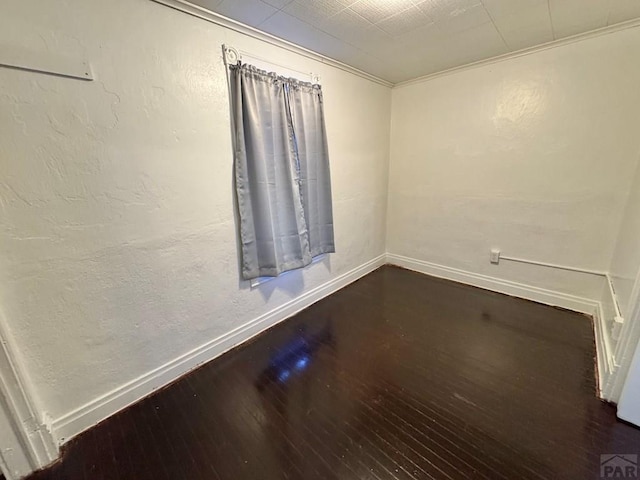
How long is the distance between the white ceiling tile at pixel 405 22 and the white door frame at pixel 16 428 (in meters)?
2.49

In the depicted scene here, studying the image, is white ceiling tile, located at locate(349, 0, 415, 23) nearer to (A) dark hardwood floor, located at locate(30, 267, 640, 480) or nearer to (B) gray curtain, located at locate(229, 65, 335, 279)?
(B) gray curtain, located at locate(229, 65, 335, 279)

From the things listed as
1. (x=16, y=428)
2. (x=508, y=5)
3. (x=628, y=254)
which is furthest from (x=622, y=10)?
(x=16, y=428)

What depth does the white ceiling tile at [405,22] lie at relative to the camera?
163 centimetres

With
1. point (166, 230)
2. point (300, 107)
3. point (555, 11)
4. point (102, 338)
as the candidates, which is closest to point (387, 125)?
point (300, 107)

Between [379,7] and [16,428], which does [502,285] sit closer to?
[379,7]

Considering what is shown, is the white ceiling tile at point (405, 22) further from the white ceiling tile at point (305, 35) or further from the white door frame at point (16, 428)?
the white door frame at point (16, 428)

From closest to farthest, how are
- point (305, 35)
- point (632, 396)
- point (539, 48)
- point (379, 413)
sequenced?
point (632, 396) → point (379, 413) → point (305, 35) → point (539, 48)

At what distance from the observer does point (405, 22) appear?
173cm

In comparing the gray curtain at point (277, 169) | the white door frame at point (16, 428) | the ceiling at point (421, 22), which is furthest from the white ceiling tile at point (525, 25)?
the white door frame at point (16, 428)

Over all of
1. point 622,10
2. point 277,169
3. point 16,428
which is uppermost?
point 622,10

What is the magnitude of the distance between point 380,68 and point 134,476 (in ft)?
10.8

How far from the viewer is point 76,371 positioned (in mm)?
1384

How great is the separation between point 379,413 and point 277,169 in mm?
1700

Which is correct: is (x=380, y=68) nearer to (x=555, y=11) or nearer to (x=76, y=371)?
(x=555, y=11)
